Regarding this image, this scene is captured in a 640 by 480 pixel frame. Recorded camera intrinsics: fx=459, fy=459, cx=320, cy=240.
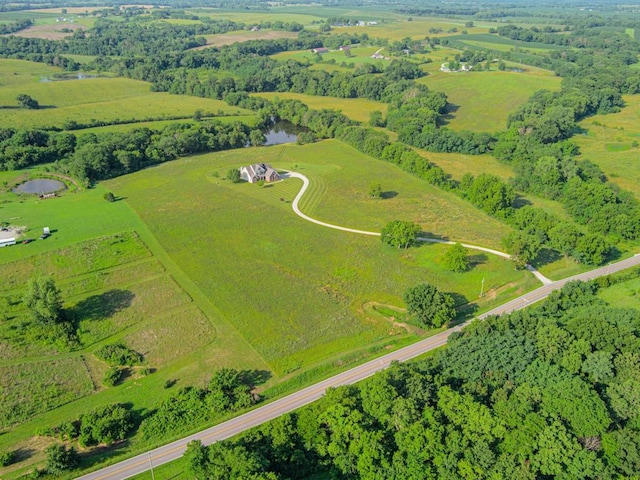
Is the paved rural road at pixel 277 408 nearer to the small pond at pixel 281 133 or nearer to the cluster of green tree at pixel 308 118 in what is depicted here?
the cluster of green tree at pixel 308 118

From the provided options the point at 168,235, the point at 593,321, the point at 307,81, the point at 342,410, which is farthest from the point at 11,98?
the point at 593,321

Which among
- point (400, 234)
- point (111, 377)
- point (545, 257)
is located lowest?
point (111, 377)

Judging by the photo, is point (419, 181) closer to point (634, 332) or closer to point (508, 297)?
point (508, 297)

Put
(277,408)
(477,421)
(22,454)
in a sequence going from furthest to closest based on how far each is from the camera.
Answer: (277,408), (22,454), (477,421)

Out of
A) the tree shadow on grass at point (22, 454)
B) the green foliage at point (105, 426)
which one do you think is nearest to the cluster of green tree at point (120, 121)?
the tree shadow on grass at point (22, 454)

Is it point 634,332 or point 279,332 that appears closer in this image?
point 634,332

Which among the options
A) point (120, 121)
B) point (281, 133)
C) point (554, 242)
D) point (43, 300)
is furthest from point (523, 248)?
point (120, 121)

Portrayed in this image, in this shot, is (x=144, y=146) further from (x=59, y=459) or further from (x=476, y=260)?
(x=59, y=459)

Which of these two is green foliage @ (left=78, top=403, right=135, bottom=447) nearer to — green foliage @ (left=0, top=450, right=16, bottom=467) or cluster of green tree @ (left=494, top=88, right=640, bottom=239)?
green foliage @ (left=0, top=450, right=16, bottom=467)
